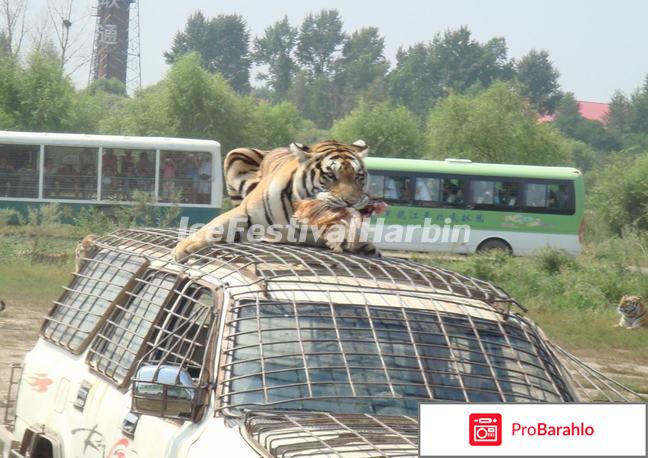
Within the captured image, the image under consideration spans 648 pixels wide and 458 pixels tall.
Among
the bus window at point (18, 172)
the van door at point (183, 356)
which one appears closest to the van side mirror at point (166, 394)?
the van door at point (183, 356)

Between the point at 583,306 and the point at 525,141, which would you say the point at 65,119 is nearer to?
Answer: the point at 525,141

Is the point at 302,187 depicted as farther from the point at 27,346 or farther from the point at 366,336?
the point at 27,346

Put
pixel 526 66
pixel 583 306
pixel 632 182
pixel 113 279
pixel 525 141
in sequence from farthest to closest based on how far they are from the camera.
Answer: pixel 526 66
pixel 525 141
pixel 632 182
pixel 583 306
pixel 113 279

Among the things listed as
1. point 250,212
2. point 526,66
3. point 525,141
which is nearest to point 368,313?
point 250,212

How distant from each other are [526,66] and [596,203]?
79.1 metres

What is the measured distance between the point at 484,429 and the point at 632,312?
1589 centimetres

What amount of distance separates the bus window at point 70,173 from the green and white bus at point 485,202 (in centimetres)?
686

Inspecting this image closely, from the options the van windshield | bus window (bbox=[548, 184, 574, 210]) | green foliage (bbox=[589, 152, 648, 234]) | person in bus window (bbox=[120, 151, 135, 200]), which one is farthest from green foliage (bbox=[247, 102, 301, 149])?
the van windshield

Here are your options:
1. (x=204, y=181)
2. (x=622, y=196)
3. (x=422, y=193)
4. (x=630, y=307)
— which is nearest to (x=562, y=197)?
(x=422, y=193)

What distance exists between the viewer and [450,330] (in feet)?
17.5

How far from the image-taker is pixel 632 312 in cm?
1934

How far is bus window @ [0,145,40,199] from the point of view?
2928 cm

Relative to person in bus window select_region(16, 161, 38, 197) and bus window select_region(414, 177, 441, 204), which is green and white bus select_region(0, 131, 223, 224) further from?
bus window select_region(414, 177, 441, 204)

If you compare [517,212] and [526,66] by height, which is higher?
[526,66]
